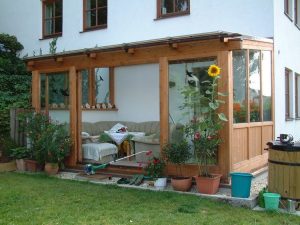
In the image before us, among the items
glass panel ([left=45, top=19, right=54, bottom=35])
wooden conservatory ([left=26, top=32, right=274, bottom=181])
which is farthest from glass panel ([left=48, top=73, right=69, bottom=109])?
glass panel ([left=45, top=19, right=54, bottom=35])

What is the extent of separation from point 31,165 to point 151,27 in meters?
5.33

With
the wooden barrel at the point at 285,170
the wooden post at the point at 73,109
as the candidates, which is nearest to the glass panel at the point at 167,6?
the wooden post at the point at 73,109

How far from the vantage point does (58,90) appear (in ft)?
31.3

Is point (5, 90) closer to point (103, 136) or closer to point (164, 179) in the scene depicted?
point (103, 136)

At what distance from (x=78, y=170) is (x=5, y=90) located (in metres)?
5.33

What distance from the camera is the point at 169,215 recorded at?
18.4 ft

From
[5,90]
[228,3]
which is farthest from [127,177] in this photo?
[5,90]

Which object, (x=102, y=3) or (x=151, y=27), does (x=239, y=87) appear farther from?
(x=102, y=3)

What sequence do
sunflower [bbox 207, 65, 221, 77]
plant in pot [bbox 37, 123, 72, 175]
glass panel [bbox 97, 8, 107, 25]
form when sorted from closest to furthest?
sunflower [bbox 207, 65, 221, 77], plant in pot [bbox 37, 123, 72, 175], glass panel [bbox 97, 8, 107, 25]

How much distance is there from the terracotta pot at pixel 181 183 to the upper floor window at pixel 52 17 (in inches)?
356

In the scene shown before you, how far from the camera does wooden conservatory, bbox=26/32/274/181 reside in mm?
7129

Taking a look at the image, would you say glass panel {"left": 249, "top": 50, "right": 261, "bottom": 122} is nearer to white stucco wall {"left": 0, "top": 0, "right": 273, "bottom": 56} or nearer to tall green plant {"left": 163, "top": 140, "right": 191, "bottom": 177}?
white stucco wall {"left": 0, "top": 0, "right": 273, "bottom": 56}

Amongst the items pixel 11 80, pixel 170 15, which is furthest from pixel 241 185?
pixel 11 80

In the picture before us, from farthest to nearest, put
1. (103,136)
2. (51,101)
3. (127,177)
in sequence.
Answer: (103,136)
(51,101)
(127,177)
